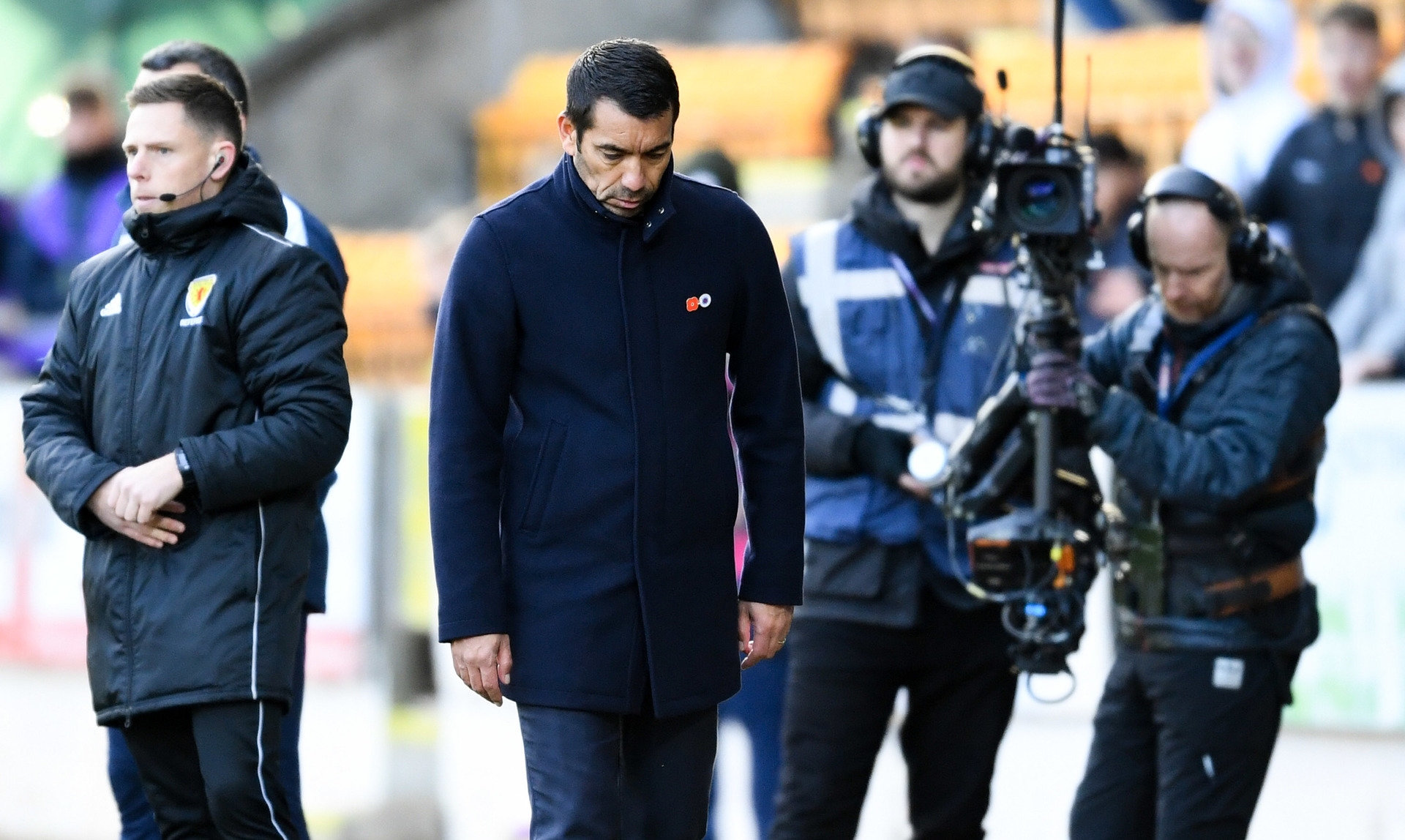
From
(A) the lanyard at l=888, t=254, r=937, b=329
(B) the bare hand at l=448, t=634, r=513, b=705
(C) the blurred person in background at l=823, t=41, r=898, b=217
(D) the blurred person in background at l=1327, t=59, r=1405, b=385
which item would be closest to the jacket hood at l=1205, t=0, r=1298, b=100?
(D) the blurred person in background at l=1327, t=59, r=1405, b=385

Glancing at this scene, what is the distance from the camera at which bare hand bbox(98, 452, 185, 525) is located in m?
4.75

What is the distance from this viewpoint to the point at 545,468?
4.52 meters

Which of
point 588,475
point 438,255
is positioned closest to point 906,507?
point 588,475

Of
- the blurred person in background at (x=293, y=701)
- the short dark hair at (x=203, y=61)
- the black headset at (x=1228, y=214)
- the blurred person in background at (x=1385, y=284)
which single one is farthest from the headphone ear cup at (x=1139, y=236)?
the blurred person in background at (x=1385, y=284)

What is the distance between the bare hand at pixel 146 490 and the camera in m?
4.75

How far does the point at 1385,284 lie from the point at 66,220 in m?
5.54

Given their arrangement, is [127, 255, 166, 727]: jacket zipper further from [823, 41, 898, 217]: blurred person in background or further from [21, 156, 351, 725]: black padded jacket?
[823, 41, 898, 217]: blurred person in background

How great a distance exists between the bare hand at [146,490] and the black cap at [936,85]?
208 centimetres

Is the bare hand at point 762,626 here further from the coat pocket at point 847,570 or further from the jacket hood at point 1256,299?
the jacket hood at point 1256,299

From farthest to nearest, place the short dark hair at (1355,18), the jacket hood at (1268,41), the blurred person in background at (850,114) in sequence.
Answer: the blurred person in background at (850,114)
the jacket hood at (1268,41)
the short dark hair at (1355,18)

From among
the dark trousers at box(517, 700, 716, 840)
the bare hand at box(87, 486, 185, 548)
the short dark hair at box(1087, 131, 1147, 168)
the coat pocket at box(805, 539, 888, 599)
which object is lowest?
the dark trousers at box(517, 700, 716, 840)

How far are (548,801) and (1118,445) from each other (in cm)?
163

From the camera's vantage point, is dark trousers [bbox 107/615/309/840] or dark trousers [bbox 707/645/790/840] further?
dark trousers [bbox 707/645/790/840]

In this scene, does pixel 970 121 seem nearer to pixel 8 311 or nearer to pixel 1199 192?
pixel 1199 192
